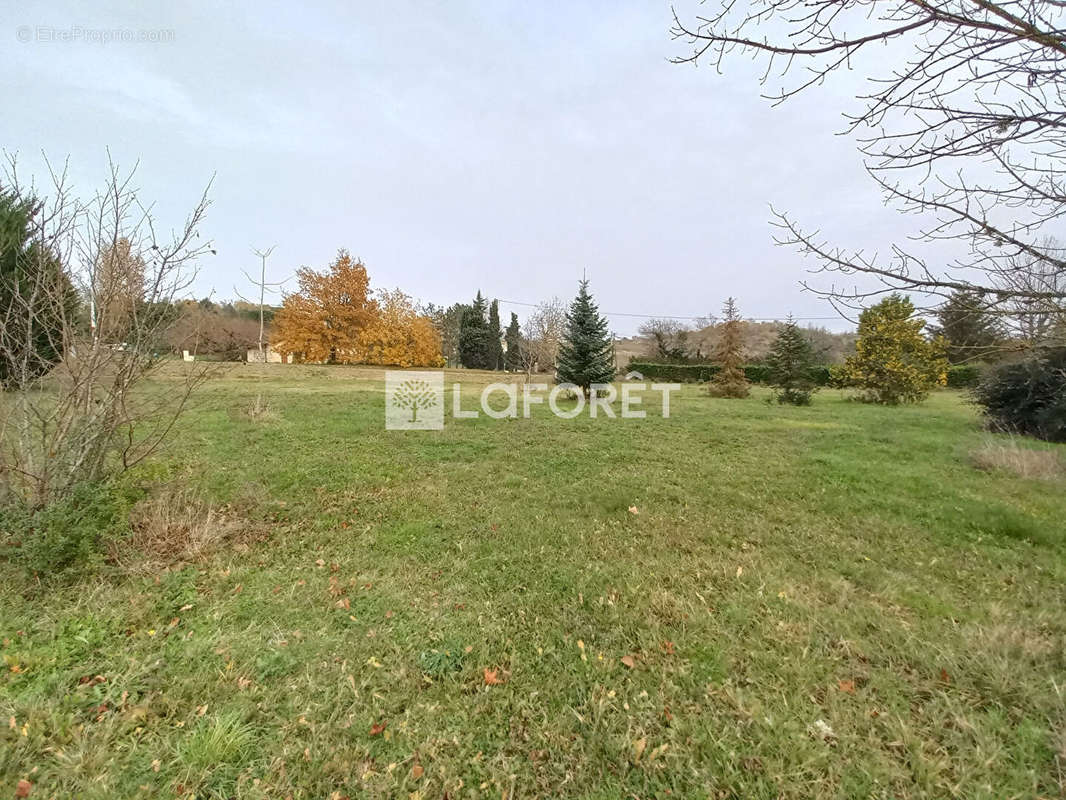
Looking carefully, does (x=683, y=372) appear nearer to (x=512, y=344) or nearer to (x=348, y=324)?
(x=512, y=344)

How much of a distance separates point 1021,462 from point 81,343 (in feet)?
32.0

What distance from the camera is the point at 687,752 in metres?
1.63

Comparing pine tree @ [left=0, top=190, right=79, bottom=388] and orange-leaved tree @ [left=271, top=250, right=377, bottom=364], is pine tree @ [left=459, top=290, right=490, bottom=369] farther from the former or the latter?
pine tree @ [left=0, top=190, right=79, bottom=388]

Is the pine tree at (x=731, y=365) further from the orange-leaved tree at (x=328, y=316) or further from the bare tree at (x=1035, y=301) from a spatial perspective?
the orange-leaved tree at (x=328, y=316)

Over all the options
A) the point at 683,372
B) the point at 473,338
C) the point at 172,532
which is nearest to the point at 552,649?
the point at 172,532

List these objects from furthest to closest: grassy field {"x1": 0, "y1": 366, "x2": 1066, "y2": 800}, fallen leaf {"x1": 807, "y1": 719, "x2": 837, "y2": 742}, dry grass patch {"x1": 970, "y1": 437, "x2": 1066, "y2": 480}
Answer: dry grass patch {"x1": 970, "y1": 437, "x2": 1066, "y2": 480} < fallen leaf {"x1": 807, "y1": 719, "x2": 837, "y2": 742} < grassy field {"x1": 0, "y1": 366, "x2": 1066, "y2": 800}

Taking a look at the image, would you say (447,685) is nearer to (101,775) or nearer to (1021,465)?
(101,775)

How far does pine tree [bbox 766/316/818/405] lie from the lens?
1298 cm

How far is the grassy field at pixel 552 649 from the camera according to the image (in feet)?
5.12

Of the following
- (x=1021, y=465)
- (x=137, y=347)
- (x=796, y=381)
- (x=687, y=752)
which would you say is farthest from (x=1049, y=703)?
(x=796, y=381)

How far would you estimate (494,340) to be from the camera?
3481 centimetres

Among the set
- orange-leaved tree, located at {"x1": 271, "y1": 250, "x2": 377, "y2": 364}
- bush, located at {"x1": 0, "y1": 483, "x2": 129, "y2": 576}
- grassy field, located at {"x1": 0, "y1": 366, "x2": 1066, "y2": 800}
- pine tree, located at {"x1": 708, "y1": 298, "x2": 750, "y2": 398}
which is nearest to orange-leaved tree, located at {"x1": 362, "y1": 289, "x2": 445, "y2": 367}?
orange-leaved tree, located at {"x1": 271, "y1": 250, "x2": 377, "y2": 364}

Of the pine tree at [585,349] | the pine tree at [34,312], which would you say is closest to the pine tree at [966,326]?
the pine tree at [34,312]

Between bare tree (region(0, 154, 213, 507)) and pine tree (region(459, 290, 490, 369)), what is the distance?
31123mm
